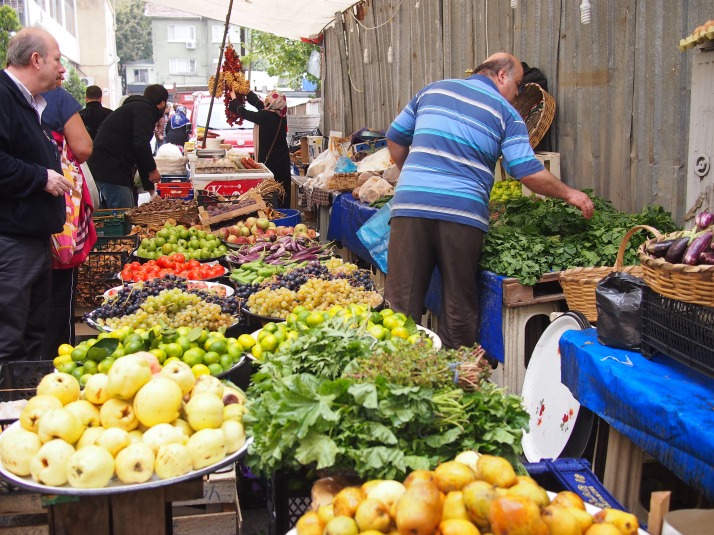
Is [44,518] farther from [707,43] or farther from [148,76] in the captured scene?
[148,76]

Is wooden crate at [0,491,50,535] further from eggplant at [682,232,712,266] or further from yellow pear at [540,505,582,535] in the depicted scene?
eggplant at [682,232,712,266]

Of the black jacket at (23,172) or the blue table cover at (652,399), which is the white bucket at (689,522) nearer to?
the blue table cover at (652,399)

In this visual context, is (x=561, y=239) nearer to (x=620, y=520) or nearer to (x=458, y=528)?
(x=620, y=520)

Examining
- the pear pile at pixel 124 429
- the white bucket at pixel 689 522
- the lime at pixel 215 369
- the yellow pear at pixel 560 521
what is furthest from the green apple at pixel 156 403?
the white bucket at pixel 689 522

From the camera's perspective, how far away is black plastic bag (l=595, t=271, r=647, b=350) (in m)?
3.16

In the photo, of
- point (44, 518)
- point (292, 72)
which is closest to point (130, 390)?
point (44, 518)

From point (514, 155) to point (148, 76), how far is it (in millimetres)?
73024

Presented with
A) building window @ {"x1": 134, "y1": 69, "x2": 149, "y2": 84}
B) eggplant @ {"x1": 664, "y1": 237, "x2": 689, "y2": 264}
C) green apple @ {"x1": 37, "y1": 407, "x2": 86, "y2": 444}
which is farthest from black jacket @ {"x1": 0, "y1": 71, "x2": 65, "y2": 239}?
building window @ {"x1": 134, "y1": 69, "x2": 149, "y2": 84}

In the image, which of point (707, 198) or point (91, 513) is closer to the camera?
point (91, 513)

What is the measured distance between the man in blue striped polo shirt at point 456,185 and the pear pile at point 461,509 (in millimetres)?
2751

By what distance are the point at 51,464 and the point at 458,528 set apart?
128 centimetres

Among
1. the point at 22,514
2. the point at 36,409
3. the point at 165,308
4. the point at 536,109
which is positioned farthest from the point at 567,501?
the point at 536,109

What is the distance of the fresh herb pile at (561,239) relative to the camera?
4.57 m

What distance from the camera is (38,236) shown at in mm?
4395
